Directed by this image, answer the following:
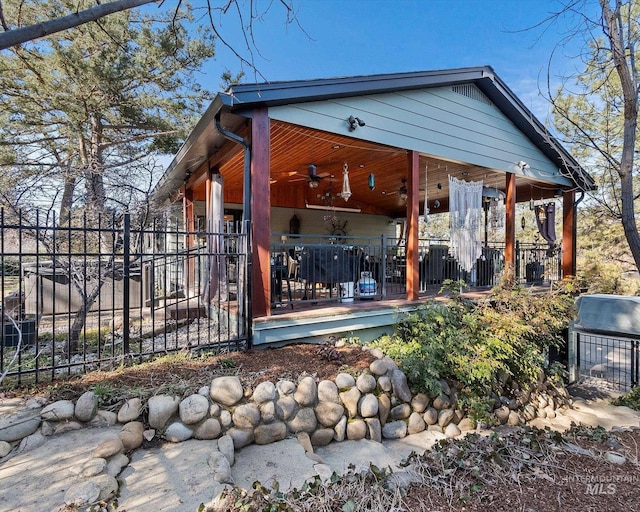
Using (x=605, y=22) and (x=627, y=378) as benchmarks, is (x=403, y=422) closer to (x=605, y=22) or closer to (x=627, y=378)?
(x=605, y=22)

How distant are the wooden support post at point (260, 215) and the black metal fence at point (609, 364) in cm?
845

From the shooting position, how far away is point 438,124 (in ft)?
18.9

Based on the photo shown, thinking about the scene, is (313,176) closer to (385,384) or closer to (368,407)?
(385,384)

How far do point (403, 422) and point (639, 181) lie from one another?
13946 mm

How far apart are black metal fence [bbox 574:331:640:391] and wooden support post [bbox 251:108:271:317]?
845cm

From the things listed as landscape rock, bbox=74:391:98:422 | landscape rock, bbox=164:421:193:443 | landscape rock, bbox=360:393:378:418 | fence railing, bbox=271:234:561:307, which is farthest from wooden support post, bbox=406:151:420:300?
landscape rock, bbox=74:391:98:422

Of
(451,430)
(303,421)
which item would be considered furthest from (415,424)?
(303,421)

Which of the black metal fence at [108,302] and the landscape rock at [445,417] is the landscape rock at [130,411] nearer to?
the black metal fence at [108,302]

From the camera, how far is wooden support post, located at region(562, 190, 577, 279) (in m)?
8.05

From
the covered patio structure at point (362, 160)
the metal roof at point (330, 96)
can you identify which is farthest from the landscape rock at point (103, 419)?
the metal roof at point (330, 96)

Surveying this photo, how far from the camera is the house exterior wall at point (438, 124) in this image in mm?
4555

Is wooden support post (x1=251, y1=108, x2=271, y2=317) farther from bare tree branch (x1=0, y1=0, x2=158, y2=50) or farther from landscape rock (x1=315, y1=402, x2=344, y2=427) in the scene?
bare tree branch (x1=0, y1=0, x2=158, y2=50)

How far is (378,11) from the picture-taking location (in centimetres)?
535

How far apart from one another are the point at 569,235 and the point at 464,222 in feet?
12.8
